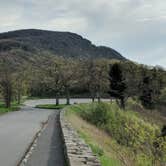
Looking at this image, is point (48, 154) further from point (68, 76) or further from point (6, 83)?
point (68, 76)

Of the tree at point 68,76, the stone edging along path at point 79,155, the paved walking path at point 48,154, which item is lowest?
the paved walking path at point 48,154

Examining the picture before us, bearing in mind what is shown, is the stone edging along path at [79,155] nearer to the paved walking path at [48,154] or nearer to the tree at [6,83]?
the paved walking path at [48,154]

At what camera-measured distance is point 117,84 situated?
77.9 meters

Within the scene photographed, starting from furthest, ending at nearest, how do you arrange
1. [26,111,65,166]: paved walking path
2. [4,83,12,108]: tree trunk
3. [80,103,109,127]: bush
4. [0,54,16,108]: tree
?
[0,54,16,108]: tree < [4,83,12,108]: tree trunk < [80,103,109,127]: bush < [26,111,65,166]: paved walking path

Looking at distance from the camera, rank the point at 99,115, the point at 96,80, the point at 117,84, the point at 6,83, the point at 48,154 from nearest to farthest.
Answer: the point at 48,154 < the point at 99,115 < the point at 6,83 < the point at 117,84 < the point at 96,80

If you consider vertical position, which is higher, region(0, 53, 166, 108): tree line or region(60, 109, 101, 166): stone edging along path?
region(0, 53, 166, 108): tree line

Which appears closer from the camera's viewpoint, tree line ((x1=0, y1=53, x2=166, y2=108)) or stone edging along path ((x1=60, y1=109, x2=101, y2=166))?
stone edging along path ((x1=60, y1=109, x2=101, y2=166))

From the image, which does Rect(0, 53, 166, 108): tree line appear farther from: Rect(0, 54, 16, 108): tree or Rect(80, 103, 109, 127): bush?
Rect(80, 103, 109, 127): bush

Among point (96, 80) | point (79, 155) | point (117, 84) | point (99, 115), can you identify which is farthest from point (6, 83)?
point (79, 155)

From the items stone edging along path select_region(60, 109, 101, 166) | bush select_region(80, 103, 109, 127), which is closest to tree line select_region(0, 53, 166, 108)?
bush select_region(80, 103, 109, 127)

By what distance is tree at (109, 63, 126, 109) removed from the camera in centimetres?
7712

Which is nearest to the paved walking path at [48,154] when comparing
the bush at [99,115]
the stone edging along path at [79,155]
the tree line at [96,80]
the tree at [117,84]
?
the stone edging along path at [79,155]

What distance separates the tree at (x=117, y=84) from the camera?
3036 inches

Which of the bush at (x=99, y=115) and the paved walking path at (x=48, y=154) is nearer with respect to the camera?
the paved walking path at (x=48, y=154)
